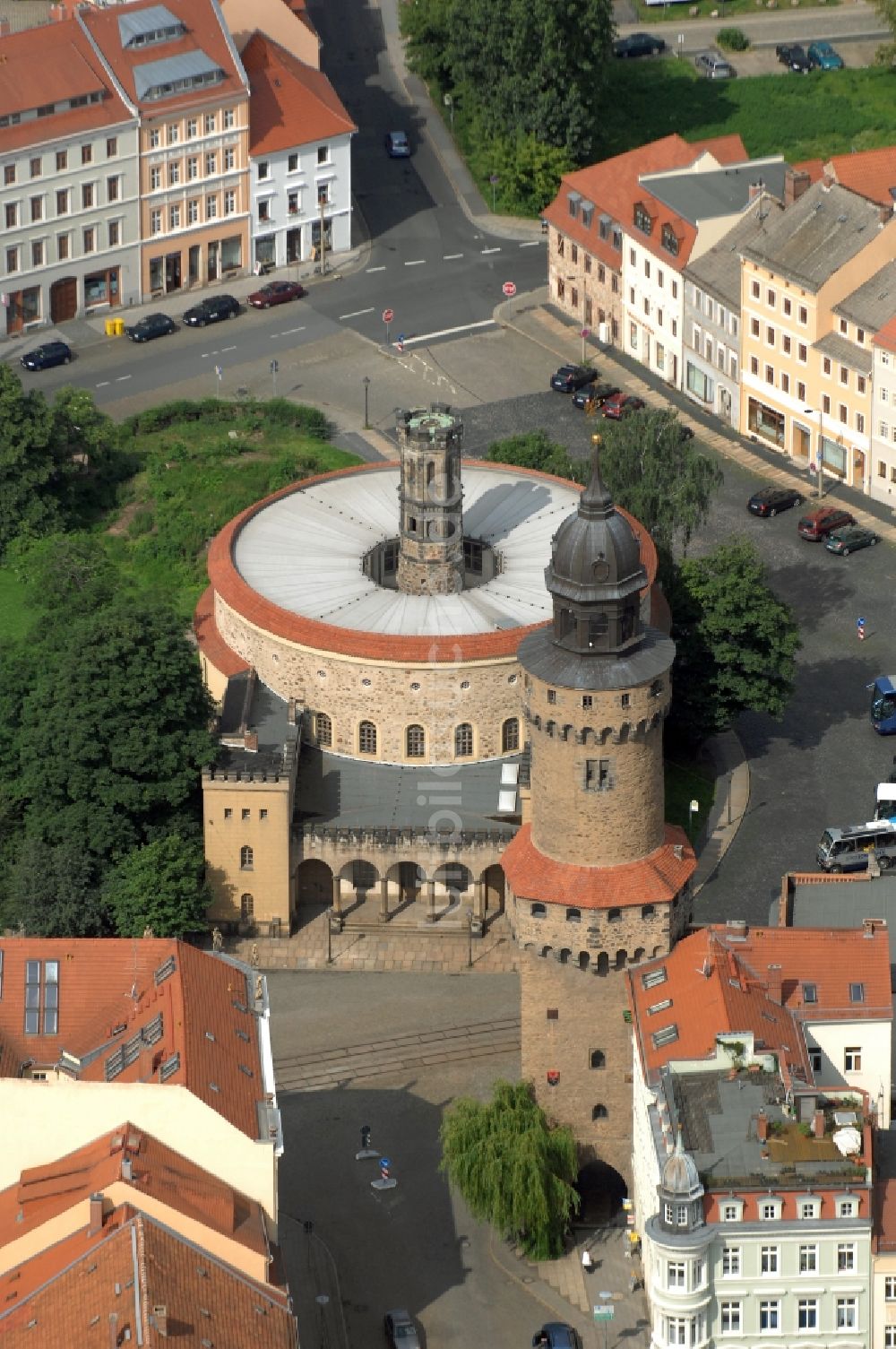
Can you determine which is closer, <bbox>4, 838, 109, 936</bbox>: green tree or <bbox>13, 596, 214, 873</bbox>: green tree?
<bbox>4, 838, 109, 936</bbox>: green tree

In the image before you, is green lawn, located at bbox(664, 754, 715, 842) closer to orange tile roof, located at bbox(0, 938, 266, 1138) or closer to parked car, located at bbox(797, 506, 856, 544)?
parked car, located at bbox(797, 506, 856, 544)

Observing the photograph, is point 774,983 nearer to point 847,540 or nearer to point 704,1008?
point 704,1008

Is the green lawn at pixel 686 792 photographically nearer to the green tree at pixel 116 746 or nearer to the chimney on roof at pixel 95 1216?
the green tree at pixel 116 746

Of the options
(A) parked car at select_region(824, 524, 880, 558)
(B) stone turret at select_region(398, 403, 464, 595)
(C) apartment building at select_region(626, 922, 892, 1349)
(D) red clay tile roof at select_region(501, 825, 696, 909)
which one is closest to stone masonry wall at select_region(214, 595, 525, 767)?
(B) stone turret at select_region(398, 403, 464, 595)

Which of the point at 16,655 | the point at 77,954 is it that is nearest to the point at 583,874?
the point at 77,954

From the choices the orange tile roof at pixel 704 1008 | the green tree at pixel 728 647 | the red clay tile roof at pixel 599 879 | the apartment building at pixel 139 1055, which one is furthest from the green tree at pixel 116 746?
the orange tile roof at pixel 704 1008

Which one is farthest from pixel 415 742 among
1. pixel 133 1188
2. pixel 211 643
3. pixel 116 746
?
pixel 133 1188
